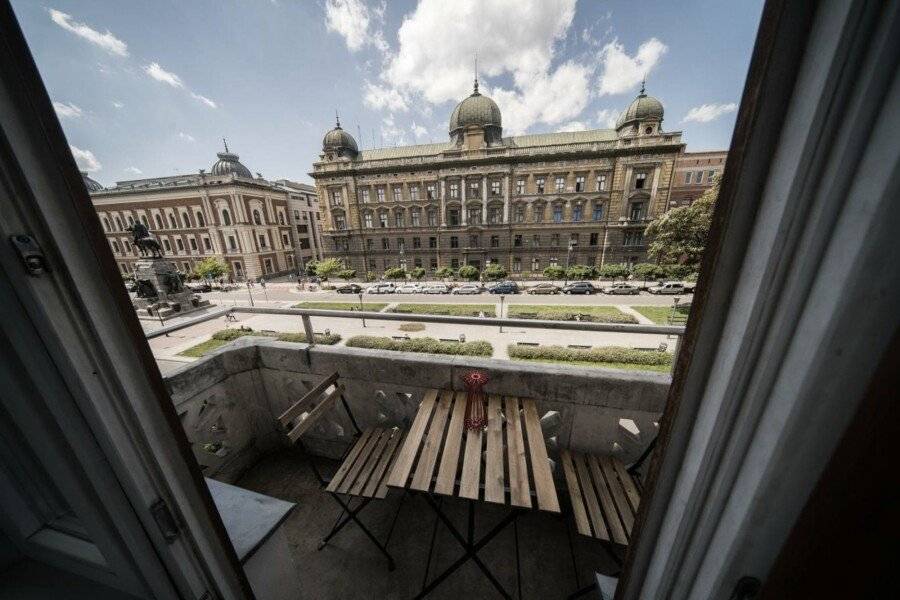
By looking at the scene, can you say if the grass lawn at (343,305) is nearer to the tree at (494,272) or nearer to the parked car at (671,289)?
the tree at (494,272)

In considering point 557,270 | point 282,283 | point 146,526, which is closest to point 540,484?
point 146,526

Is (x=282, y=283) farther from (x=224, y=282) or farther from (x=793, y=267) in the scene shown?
(x=793, y=267)

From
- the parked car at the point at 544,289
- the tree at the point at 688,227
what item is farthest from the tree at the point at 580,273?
the tree at the point at 688,227

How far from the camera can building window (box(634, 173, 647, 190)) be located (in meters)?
27.7

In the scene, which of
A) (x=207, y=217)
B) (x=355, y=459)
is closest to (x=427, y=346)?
(x=355, y=459)

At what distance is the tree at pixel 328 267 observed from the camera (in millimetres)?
31719

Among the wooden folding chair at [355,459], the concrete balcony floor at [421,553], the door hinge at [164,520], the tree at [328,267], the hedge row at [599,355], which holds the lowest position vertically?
the hedge row at [599,355]

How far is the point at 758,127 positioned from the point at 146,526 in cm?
216

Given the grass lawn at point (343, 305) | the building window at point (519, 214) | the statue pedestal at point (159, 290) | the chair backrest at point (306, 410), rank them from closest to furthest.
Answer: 1. the chair backrest at point (306, 410)
2. the statue pedestal at point (159, 290)
3. the grass lawn at point (343, 305)
4. the building window at point (519, 214)

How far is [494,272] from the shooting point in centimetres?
2816

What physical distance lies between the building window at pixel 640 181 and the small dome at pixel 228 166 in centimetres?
4625

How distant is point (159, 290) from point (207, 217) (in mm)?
20615

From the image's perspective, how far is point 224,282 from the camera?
121 ft

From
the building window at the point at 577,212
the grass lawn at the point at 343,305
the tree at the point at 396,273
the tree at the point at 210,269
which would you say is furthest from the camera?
the tree at the point at 210,269
